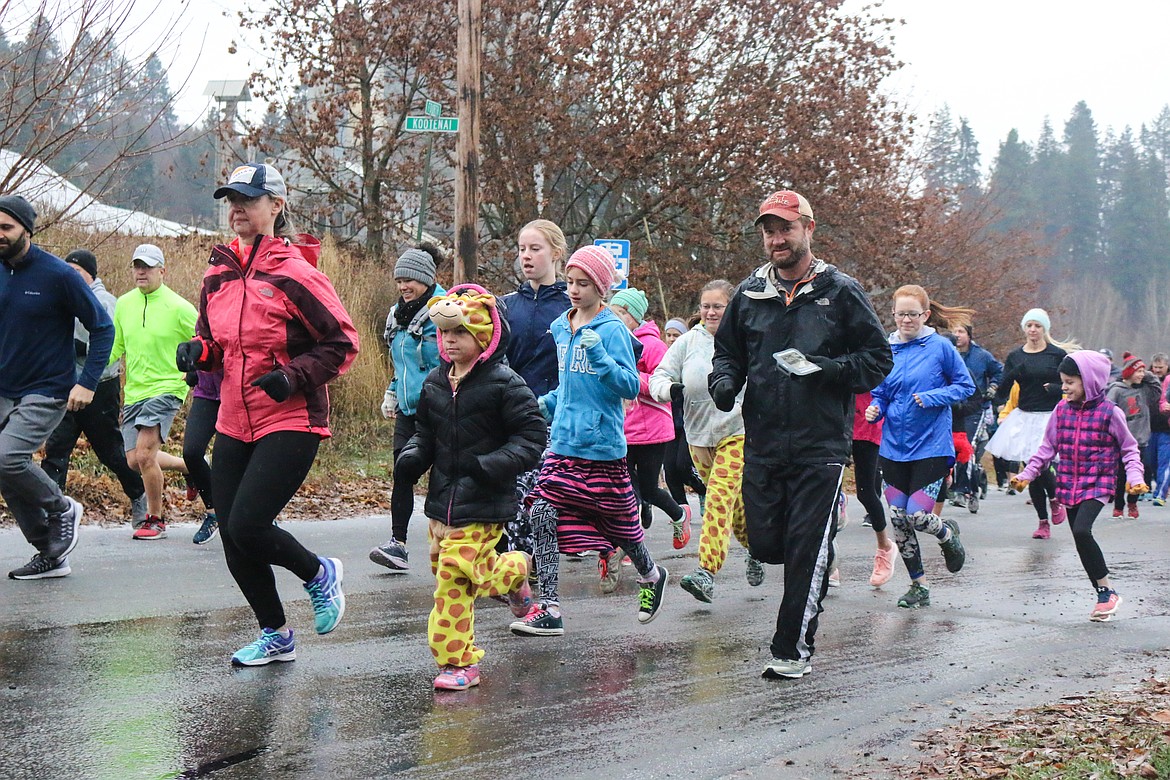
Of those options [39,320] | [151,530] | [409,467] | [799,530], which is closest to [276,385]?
[409,467]

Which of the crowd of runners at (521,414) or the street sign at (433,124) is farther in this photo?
the street sign at (433,124)

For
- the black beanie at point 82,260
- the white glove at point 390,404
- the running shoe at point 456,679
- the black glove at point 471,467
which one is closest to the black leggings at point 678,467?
the white glove at point 390,404

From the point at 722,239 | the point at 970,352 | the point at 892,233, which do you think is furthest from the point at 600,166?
the point at 970,352

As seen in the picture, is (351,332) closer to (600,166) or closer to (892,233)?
(600,166)

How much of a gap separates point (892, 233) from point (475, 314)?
2471 centimetres

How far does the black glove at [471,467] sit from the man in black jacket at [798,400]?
116cm

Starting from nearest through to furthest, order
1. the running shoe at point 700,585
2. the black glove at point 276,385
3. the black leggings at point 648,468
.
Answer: the black glove at point 276,385, the running shoe at point 700,585, the black leggings at point 648,468

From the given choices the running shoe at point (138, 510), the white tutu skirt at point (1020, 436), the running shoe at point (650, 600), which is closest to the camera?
the running shoe at point (650, 600)

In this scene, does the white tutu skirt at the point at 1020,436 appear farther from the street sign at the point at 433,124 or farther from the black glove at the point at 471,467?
the black glove at the point at 471,467

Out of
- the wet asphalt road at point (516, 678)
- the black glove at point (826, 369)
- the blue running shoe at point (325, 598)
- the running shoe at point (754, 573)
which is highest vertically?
the black glove at point (826, 369)

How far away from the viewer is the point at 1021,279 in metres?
45.8

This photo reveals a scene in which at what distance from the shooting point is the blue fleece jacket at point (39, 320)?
739 cm

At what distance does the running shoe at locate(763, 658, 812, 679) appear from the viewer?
5945 millimetres

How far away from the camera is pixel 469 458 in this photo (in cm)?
570
